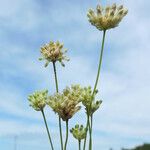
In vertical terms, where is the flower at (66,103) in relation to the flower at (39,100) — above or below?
below

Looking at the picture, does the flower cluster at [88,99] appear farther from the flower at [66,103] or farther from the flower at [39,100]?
the flower at [39,100]

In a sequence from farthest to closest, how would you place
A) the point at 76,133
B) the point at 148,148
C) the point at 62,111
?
the point at 148,148, the point at 76,133, the point at 62,111

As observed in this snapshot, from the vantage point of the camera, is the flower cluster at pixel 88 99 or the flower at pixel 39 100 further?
the flower at pixel 39 100

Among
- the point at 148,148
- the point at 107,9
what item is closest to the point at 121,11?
the point at 107,9

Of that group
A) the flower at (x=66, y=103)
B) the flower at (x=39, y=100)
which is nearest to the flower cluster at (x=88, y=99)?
the flower at (x=66, y=103)

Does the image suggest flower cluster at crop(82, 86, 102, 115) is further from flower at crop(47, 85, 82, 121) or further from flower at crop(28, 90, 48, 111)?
flower at crop(28, 90, 48, 111)

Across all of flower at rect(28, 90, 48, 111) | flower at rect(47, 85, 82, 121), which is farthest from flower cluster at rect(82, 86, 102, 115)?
flower at rect(28, 90, 48, 111)

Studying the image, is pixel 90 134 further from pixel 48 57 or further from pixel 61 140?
pixel 48 57
